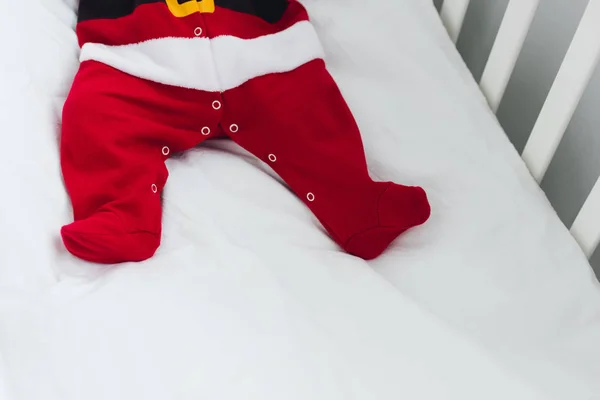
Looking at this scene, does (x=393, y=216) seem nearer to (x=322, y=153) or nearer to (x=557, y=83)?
(x=322, y=153)

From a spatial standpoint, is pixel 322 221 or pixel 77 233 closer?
pixel 77 233

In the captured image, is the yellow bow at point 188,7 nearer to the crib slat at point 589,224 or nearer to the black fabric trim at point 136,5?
the black fabric trim at point 136,5

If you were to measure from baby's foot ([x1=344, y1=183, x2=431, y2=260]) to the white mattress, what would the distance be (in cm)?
3

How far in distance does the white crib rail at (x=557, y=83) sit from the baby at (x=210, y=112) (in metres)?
0.20

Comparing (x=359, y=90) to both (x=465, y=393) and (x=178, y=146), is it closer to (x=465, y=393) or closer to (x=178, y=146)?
(x=178, y=146)

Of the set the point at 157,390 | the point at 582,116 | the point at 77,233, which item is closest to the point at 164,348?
the point at 157,390

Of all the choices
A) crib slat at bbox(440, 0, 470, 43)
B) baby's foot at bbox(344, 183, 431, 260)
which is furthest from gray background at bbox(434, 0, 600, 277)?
baby's foot at bbox(344, 183, 431, 260)

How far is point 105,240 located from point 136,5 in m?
0.38

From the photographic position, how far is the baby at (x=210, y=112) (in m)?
0.72

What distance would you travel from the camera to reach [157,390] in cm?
54

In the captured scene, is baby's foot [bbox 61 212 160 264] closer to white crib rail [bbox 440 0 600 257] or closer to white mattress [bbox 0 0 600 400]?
white mattress [bbox 0 0 600 400]

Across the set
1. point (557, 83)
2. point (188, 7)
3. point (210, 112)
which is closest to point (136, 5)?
point (188, 7)

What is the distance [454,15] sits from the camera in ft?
3.18

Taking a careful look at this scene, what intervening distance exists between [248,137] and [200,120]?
2.8 inches
